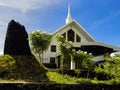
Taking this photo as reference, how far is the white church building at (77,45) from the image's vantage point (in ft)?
147

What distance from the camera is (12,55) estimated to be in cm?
3052

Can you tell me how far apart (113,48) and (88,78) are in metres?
14.8

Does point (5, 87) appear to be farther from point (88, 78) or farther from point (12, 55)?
point (88, 78)

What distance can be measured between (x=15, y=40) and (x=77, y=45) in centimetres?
1368

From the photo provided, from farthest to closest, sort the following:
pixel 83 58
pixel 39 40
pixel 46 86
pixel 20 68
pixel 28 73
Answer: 1. pixel 39 40
2. pixel 83 58
3. pixel 20 68
4. pixel 28 73
5. pixel 46 86

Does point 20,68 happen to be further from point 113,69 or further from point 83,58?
point 113,69

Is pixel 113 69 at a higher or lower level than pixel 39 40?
lower

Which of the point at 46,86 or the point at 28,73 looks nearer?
the point at 46,86

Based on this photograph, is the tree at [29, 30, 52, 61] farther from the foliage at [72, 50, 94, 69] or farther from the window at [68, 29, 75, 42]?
the window at [68, 29, 75, 42]

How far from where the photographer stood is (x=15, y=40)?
3084 cm

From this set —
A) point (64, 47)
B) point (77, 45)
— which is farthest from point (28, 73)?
point (77, 45)

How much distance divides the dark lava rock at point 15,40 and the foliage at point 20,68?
90 cm

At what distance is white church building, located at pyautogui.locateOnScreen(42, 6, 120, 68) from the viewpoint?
4491cm

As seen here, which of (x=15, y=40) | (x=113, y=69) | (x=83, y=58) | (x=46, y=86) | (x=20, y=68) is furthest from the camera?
(x=83, y=58)
